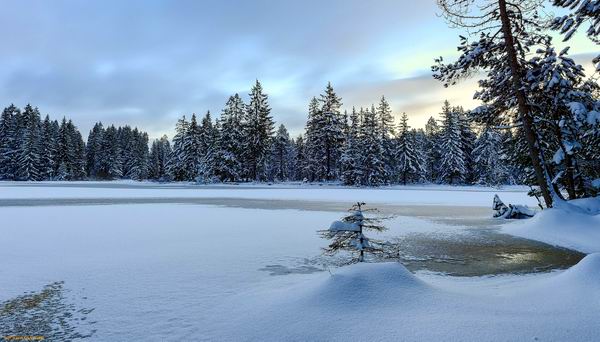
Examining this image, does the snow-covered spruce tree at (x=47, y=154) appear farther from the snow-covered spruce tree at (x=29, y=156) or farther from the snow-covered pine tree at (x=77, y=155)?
the snow-covered pine tree at (x=77, y=155)

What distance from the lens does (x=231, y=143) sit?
62875 mm

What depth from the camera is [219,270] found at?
278 inches

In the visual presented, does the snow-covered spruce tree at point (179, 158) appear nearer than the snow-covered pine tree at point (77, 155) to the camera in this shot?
Yes

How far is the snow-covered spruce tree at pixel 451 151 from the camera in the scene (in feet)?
210

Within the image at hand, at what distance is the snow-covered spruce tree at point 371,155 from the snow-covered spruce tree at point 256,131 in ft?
53.3

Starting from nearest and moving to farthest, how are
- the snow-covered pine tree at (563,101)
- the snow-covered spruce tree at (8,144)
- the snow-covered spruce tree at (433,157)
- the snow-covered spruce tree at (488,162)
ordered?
the snow-covered pine tree at (563,101)
the snow-covered spruce tree at (488,162)
the snow-covered spruce tree at (8,144)
the snow-covered spruce tree at (433,157)

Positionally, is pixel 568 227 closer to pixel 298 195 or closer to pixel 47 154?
pixel 298 195

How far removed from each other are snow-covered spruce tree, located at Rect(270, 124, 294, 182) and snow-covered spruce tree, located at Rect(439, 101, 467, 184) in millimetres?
33076

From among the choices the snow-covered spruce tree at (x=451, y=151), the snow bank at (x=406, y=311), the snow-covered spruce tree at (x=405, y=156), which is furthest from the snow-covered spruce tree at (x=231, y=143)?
the snow bank at (x=406, y=311)

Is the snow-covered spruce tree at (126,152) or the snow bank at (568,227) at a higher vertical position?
the snow-covered spruce tree at (126,152)

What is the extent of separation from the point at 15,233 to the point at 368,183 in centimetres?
4920

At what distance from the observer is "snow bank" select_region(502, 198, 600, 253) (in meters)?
10.7

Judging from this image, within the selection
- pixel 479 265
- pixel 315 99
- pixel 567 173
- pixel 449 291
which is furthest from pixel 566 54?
pixel 315 99

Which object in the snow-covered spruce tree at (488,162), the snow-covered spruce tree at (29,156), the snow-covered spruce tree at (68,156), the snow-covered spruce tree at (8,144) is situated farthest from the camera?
the snow-covered spruce tree at (68,156)
